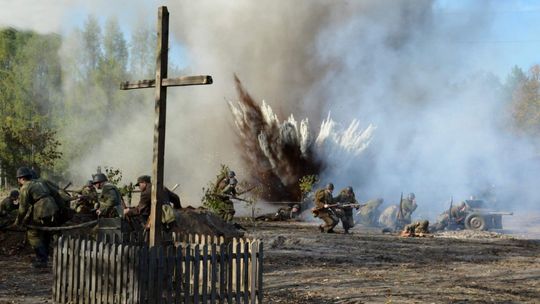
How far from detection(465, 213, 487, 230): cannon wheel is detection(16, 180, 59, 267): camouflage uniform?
685 inches

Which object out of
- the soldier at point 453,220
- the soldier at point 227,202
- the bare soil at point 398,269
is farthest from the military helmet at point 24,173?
the soldier at point 453,220

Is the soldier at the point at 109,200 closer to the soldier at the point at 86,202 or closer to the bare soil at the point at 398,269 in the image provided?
the bare soil at the point at 398,269

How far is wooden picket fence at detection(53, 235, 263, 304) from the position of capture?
850cm

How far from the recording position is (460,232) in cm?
2506

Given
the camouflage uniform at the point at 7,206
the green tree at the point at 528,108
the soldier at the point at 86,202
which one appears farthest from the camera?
the green tree at the point at 528,108

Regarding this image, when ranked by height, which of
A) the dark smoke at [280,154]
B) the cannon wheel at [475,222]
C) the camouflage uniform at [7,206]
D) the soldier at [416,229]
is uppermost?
the dark smoke at [280,154]

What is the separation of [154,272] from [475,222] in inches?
811

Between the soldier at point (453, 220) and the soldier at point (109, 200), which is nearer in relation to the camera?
→ the soldier at point (109, 200)

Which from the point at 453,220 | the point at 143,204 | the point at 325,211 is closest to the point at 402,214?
the point at 453,220

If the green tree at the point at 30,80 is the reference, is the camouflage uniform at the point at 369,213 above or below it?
below

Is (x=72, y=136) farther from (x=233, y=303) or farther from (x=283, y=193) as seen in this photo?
(x=233, y=303)

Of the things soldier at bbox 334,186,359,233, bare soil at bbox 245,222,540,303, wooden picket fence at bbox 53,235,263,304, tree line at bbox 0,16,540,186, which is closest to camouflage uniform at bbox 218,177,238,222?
bare soil at bbox 245,222,540,303

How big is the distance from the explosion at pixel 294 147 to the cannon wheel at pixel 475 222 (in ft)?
43.4

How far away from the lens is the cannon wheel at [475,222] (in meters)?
26.8
